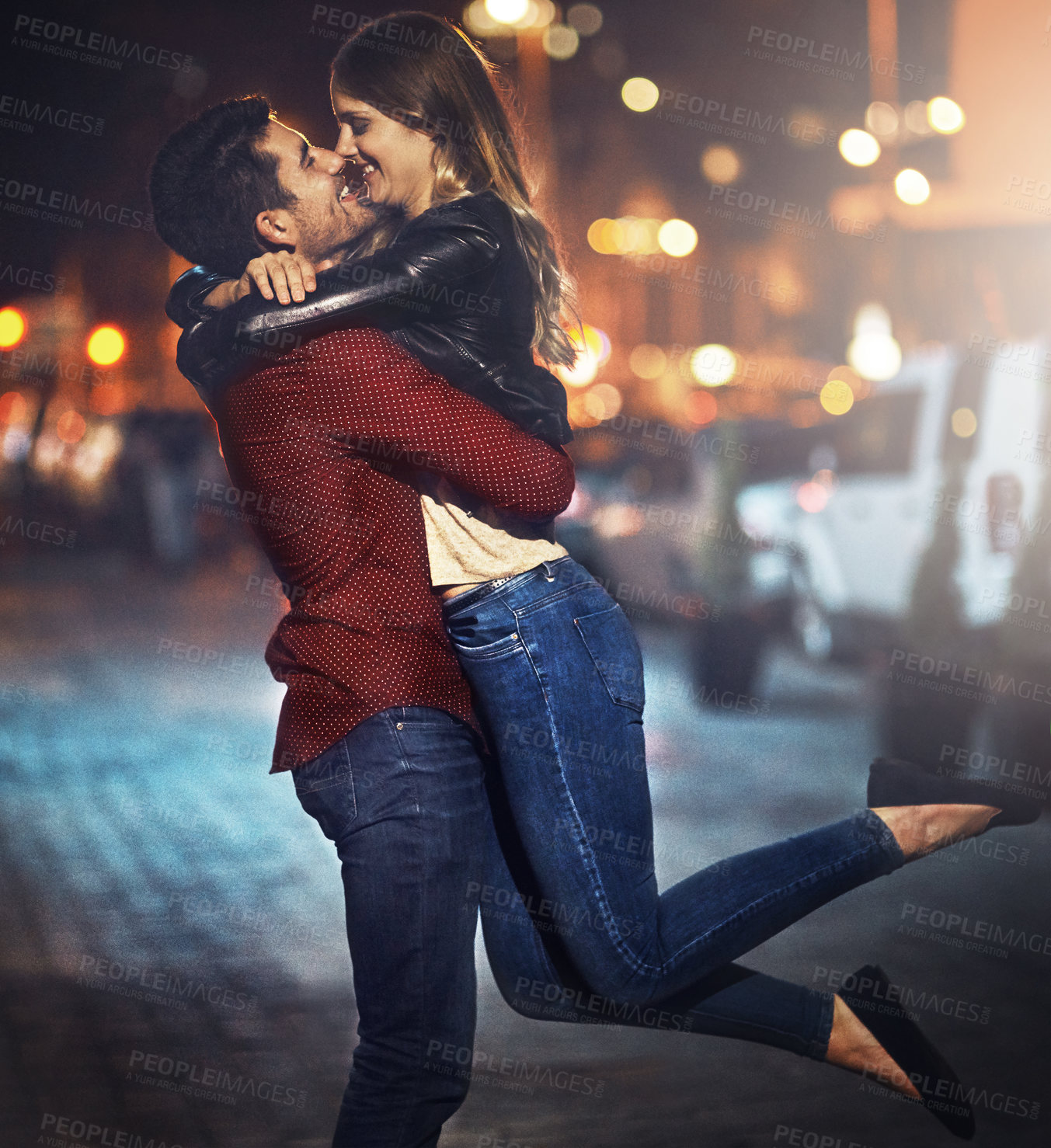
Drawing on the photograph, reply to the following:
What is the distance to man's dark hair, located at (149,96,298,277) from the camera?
73.9 inches

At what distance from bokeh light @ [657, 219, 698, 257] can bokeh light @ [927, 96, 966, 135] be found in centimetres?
83

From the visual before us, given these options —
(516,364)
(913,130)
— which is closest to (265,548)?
(516,364)

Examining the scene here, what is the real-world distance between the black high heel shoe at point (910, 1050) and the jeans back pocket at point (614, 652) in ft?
2.96

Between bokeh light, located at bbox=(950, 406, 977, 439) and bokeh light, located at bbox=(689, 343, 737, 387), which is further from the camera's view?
bokeh light, located at bbox=(689, 343, 737, 387)

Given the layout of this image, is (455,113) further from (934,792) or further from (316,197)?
(934,792)

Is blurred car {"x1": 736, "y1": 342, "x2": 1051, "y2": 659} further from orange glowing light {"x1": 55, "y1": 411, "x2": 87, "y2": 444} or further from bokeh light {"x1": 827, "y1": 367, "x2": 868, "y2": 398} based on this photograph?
orange glowing light {"x1": 55, "y1": 411, "x2": 87, "y2": 444}

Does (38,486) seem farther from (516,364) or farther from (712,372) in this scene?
(516,364)

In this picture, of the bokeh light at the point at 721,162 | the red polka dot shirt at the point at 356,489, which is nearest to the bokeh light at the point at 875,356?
the bokeh light at the point at 721,162

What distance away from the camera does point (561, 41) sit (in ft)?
9.29

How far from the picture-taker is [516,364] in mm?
1895

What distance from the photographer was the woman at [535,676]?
5.77 feet

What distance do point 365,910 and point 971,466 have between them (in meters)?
6.08

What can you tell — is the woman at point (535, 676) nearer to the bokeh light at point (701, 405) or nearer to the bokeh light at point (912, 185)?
the bokeh light at point (912, 185)

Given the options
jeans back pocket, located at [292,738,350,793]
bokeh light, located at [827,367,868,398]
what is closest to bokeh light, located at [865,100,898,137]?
jeans back pocket, located at [292,738,350,793]
